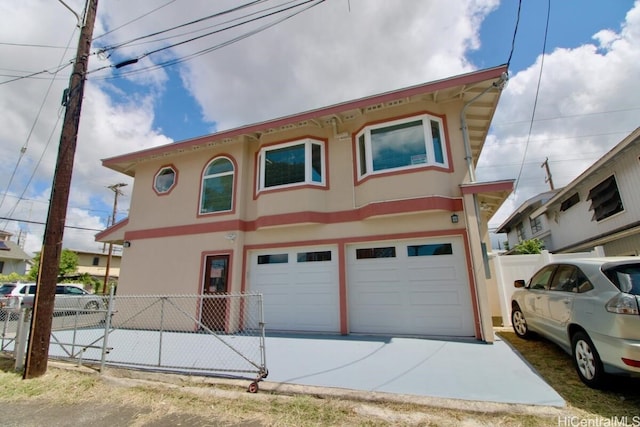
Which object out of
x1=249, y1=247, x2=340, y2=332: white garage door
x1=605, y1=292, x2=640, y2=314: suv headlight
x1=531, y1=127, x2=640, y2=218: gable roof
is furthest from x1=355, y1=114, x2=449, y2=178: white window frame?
x1=531, y1=127, x2=640, y2=218: gable roof

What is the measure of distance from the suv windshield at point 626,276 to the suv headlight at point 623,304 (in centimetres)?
10

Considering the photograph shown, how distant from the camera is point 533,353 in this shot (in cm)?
561

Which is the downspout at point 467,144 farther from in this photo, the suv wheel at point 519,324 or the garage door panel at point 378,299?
the garage door panel at point 378,299

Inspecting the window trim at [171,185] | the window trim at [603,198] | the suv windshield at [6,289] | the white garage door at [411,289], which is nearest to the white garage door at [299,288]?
the white garage door at [411,289]

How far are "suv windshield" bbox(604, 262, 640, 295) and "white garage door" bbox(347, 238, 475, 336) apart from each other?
3.33m

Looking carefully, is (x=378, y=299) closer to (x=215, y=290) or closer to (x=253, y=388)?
(x=253, y=388)

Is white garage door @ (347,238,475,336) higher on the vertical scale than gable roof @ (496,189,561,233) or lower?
lower

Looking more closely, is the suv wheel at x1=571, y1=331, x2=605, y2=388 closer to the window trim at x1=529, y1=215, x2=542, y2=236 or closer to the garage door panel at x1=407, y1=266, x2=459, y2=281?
the garage door panel at x1=407, y1=266, x2=459, y2=281

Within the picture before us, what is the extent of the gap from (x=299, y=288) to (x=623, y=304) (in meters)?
6.60

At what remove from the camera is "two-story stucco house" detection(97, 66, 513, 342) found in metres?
7.30

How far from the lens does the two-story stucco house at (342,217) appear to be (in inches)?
287

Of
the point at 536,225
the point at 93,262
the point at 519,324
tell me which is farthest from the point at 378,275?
the point at 93,262

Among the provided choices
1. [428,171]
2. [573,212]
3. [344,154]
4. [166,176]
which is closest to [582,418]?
[428,171]

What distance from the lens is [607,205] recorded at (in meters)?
11.4
